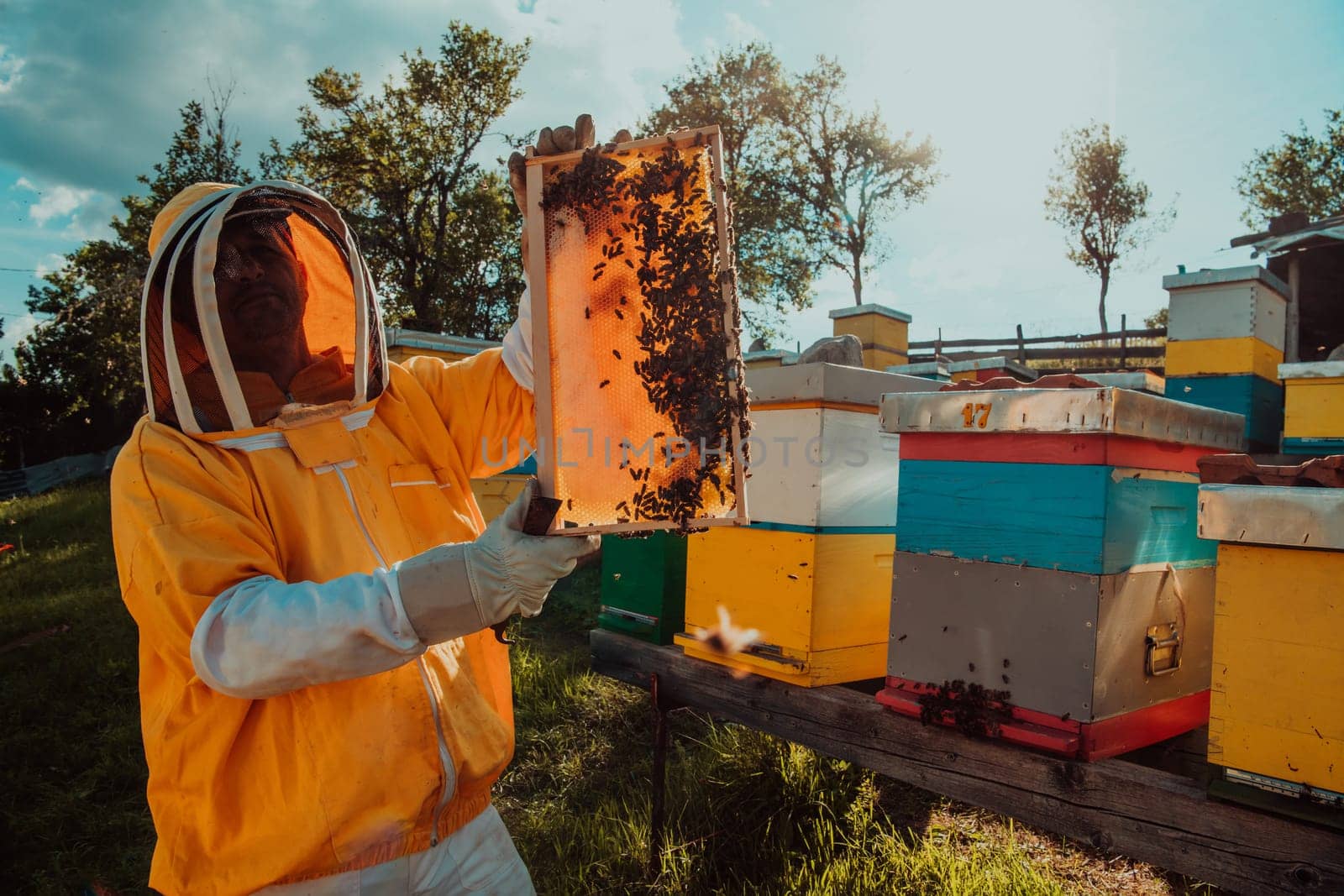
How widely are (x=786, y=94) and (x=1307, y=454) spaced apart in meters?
24.9

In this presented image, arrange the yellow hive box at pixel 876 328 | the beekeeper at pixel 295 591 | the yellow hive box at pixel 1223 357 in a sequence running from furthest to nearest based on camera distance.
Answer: the yellow hive box at pixel 876 328 < the yellow hive box at pixel 1223 357 < the beekeeper at pixel 295 591

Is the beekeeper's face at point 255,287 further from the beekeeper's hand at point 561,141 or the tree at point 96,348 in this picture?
the tree at point 96,348

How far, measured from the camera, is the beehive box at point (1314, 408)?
4.78 m

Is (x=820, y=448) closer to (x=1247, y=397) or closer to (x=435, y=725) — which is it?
(x=435, y=725)

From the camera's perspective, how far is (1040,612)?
7.25 feet

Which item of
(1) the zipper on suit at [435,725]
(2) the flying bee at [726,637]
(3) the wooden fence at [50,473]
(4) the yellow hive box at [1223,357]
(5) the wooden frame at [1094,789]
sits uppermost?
(4) the yellow hive box at [1223,357]

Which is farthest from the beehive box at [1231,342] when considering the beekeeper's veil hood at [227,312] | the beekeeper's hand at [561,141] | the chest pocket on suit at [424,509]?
the beekeeper's veil hood at [227,312]

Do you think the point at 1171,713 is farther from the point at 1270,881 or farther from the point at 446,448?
the point at 446,448

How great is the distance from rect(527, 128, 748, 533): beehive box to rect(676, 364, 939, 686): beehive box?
107cm

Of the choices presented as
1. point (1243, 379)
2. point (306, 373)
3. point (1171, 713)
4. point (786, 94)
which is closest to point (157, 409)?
point (306, 373)

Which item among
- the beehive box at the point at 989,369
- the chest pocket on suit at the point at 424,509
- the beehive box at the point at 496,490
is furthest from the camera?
the beehive box at the point at 989,369

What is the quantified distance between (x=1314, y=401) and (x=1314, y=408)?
5cm

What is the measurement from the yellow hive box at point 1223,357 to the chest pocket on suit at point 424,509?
620cm

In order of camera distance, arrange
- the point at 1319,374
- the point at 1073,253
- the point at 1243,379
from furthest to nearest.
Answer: the point at 1073,253 < the point at 1243,379 < the point at 1319,374
